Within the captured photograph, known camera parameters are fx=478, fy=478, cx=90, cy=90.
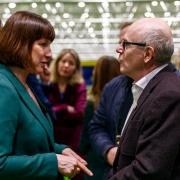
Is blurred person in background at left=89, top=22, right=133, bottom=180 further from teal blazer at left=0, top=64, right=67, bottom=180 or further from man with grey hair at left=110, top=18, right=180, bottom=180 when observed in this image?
teal blazer at left=0, top=64, right=67, bottom=180

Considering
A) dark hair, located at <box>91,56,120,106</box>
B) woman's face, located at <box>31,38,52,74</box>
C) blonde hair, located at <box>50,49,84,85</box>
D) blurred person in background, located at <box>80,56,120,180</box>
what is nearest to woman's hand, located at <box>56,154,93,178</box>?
woman's face, located at <box>31,38,52,74</box>

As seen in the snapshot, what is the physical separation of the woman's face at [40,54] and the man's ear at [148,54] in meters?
0.48

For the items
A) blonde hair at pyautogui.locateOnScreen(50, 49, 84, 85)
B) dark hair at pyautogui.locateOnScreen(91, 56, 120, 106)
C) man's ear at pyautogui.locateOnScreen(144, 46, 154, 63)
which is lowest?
blonde hair at pyautogui.locateOnScreen(50, 49, 84, 85)

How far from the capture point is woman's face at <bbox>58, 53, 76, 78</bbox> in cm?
507

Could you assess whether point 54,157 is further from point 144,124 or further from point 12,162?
point 144,124

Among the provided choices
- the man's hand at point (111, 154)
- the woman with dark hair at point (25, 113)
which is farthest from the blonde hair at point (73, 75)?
the woman with dark hair at point (25, 113)

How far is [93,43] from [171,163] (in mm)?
9817

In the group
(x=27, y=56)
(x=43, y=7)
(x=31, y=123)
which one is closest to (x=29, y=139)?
(x=31, y=123)

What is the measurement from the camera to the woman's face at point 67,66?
507cm

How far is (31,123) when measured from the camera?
7.11 ft

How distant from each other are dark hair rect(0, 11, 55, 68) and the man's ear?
50cm

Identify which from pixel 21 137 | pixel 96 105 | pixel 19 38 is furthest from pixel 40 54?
pixel 96 105

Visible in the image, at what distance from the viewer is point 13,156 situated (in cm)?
208

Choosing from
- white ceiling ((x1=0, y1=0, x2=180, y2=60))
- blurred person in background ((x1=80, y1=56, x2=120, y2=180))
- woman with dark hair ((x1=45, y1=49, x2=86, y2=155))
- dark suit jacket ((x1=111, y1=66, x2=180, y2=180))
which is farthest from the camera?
white ceiling ((x1=0, y1=0, x2=180, y2=60))
